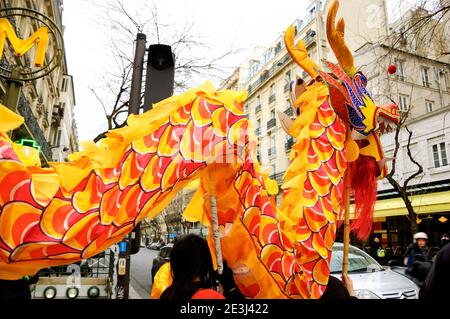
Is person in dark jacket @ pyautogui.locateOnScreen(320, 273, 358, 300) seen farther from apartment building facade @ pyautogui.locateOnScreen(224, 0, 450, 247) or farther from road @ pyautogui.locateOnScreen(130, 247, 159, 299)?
road @ pyautogui.locateOnScreen(130, 247, 159, 299)

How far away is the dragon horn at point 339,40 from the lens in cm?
161

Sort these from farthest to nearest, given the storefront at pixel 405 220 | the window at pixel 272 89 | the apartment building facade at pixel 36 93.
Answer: the window at pixel 272 89 < the storefront at pixel 405 220 < the apartment building facade at pixel 36 93

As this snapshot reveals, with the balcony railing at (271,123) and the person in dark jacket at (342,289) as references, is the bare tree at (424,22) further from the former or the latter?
the balcony railing at (271,123)

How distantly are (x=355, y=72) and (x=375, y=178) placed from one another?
1.79ft

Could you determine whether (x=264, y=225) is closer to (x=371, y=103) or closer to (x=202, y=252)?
(x=202, y=252)

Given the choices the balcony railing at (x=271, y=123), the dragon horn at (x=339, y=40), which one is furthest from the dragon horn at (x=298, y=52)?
the balcony railing at (x=271, y=123)

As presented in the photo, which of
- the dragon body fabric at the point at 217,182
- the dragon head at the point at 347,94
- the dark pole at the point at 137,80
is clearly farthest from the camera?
the dark pole at the point at 137,80

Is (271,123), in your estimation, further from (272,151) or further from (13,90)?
(13,90)

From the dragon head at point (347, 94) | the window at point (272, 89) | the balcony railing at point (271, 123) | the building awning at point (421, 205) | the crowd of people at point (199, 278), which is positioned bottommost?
the crowd of people at point (199, 278)

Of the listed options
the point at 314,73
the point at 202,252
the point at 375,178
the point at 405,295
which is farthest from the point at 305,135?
the point at 405,295

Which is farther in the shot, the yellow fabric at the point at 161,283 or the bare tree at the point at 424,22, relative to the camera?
the bare tree at the point at 424,22

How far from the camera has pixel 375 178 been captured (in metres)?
1.80

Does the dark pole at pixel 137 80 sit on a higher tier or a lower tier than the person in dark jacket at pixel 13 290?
higher

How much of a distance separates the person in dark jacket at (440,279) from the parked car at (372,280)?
9.28ft
